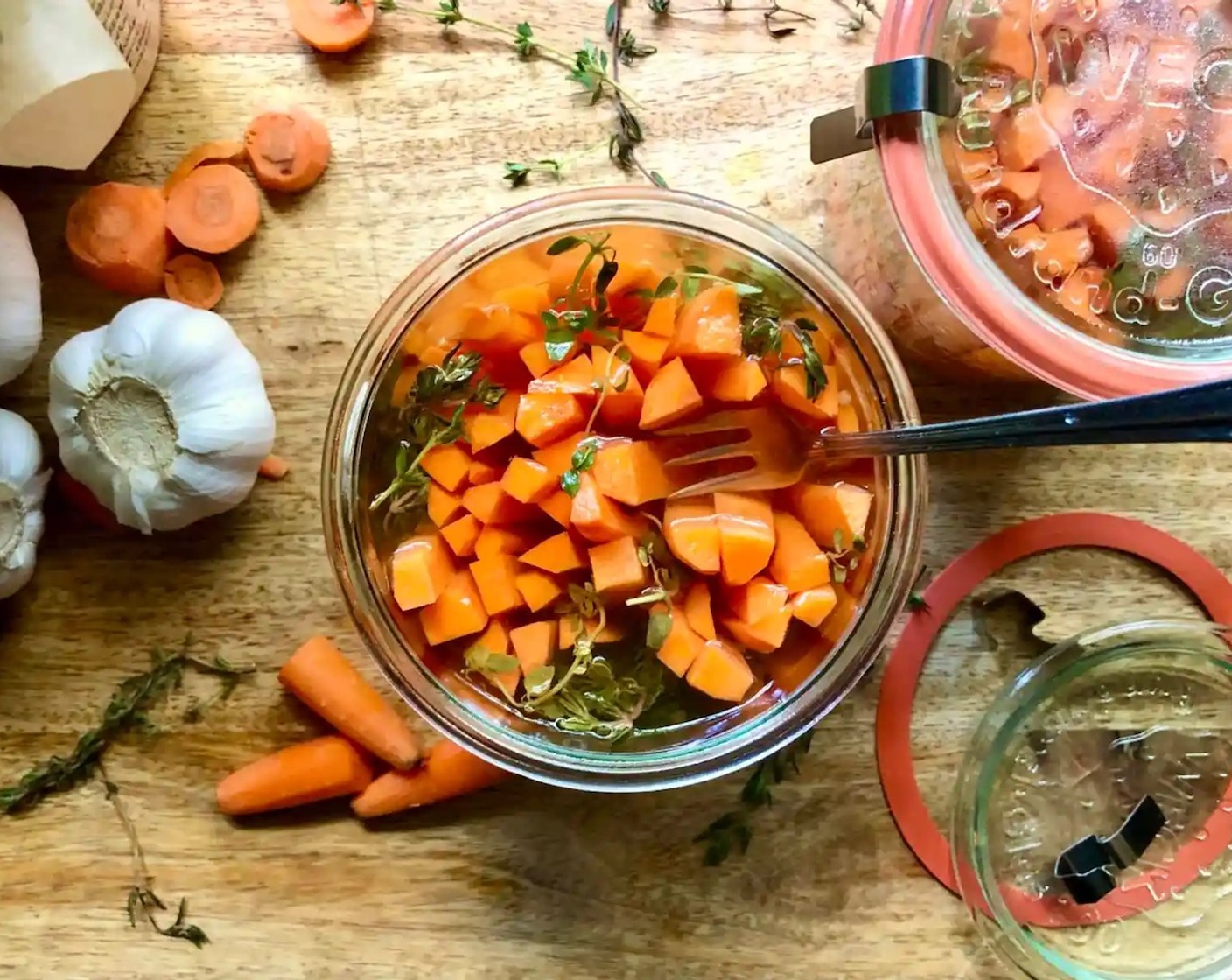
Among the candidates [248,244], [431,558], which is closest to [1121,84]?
[431,558]

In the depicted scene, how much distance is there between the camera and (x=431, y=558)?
3.08 feet

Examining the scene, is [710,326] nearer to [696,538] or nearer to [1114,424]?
[696,538]

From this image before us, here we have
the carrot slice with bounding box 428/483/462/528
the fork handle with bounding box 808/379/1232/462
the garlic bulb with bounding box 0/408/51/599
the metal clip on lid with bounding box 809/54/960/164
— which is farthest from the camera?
the garlic bulb with bounding box 0/408/51/599

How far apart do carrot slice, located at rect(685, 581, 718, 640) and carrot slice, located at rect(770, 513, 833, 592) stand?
0.06 m

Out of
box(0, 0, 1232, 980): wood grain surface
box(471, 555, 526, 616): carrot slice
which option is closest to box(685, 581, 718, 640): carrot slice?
box(471, 555, 526, 616): carrot slice

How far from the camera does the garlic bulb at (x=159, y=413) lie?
3.38ft

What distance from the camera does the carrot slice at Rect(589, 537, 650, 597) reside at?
897 millimetres

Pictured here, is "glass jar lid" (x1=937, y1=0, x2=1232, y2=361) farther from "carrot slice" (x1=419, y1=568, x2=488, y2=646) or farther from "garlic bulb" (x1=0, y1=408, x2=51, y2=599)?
"garlic bulb" (x1=0, y1=408, x2=51, y2=599)

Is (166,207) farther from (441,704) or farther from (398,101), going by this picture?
(441,704)

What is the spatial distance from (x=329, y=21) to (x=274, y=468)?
41 centimetres

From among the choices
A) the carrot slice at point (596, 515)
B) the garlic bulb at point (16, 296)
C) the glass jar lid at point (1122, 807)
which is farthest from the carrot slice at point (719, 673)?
the garlic bulb at point (16, 296)

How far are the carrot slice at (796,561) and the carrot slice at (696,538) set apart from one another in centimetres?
5

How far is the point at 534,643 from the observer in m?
0.92

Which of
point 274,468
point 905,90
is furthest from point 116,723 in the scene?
point 905,90
